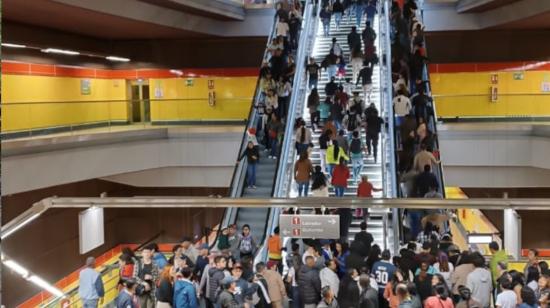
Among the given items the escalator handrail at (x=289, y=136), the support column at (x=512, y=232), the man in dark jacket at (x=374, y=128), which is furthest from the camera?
the man in dark jacket at (x=374, y=128)

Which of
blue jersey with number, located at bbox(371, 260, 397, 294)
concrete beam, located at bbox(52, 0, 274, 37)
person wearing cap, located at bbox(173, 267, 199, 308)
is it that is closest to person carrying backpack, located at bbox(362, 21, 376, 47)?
concrete beam, located at bbox(52, 0, 274, 37)

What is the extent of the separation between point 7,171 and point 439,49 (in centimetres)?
1739

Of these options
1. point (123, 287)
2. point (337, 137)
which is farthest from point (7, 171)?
point (123, 287)

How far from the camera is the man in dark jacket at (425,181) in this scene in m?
12.1

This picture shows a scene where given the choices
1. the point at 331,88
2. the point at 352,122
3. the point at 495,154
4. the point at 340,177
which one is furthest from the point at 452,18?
the point at 340,177

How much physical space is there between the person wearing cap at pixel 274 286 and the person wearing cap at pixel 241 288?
372 mm

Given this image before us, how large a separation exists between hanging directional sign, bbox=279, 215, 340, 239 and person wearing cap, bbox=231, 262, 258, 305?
153 centimetres

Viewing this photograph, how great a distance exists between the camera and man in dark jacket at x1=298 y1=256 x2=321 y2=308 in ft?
25.5

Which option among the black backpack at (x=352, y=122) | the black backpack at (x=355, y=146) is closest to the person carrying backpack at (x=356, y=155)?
the black backpack at (x=355, y=146)

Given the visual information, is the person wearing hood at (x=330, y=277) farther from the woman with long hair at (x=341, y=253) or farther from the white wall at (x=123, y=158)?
the white wall at (x=123, y=158)

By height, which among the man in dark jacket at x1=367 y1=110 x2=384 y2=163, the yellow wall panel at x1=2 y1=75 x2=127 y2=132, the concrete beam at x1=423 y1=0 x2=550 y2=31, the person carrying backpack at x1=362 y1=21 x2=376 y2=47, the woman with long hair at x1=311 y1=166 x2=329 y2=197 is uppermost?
the concrete beam at x1=423 y1=0 x2=550 y2=31

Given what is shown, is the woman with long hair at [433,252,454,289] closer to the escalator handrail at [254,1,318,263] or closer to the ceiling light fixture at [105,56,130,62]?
the escalator handrail at [254,1,318,263]

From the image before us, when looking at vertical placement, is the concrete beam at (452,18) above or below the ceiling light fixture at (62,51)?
above

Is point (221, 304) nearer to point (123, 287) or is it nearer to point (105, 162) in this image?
point (123, 287)
